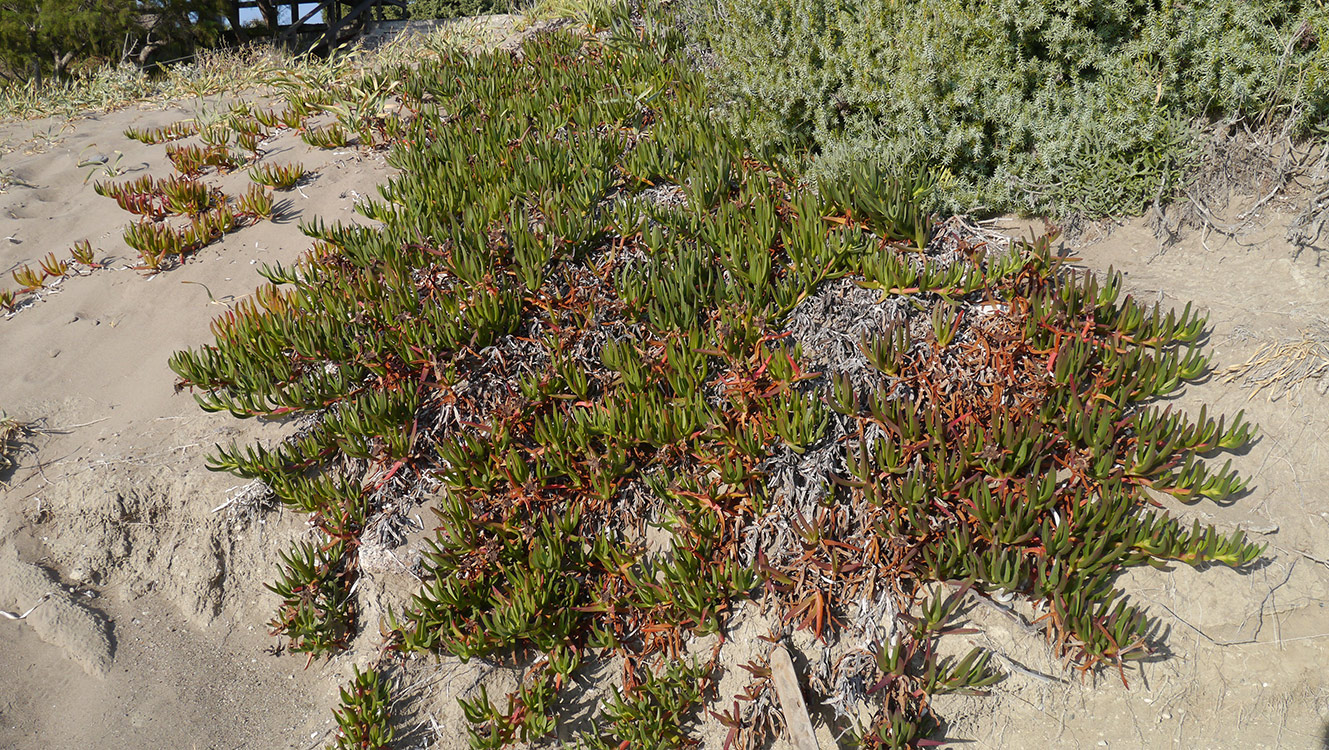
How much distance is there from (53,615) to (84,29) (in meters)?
16.5

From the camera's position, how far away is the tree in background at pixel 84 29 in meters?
15.0

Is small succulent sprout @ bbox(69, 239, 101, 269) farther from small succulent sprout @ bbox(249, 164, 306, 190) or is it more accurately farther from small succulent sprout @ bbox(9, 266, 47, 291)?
small succulent sprout @ bbox(249, 164, 306, 190)

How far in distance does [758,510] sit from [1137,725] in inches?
62.7

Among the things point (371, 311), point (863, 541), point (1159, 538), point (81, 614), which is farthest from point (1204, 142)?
point (81, 614)

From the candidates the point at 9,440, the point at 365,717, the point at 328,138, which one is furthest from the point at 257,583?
the point at 328,138

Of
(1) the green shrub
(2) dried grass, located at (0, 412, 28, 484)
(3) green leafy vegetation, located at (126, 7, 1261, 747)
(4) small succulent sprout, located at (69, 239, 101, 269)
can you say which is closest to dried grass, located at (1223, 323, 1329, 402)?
(3) green leafy vegetation, located at (126, 7, 1261, 747)

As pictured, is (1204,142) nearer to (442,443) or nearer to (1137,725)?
(1137,725)

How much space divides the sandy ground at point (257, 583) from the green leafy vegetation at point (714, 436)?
0.50ft

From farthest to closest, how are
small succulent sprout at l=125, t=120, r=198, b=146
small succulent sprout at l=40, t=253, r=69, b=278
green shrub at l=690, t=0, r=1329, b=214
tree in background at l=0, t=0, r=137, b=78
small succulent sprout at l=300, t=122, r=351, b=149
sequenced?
tree in background at l=0, t=0, r=137, b=78 < small succulent sprout at l=125, t=120, r=198, b=146 < small succulent sprout at l=300, t=122, r=351, b=149 < small succulent sprout at l=40, t=253, r=69, b=278 < green shrub at l=690, t=0, r=1329, b=214

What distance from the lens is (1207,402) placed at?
341 centimetres

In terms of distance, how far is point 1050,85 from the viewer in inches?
168

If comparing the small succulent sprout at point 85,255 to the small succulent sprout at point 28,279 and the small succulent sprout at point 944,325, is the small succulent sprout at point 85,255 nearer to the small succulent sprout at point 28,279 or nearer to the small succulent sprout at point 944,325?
the small succulent sprout at point 28,279

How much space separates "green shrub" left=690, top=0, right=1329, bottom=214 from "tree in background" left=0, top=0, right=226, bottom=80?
1488 centimetres

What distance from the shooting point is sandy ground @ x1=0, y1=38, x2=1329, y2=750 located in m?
2.91
